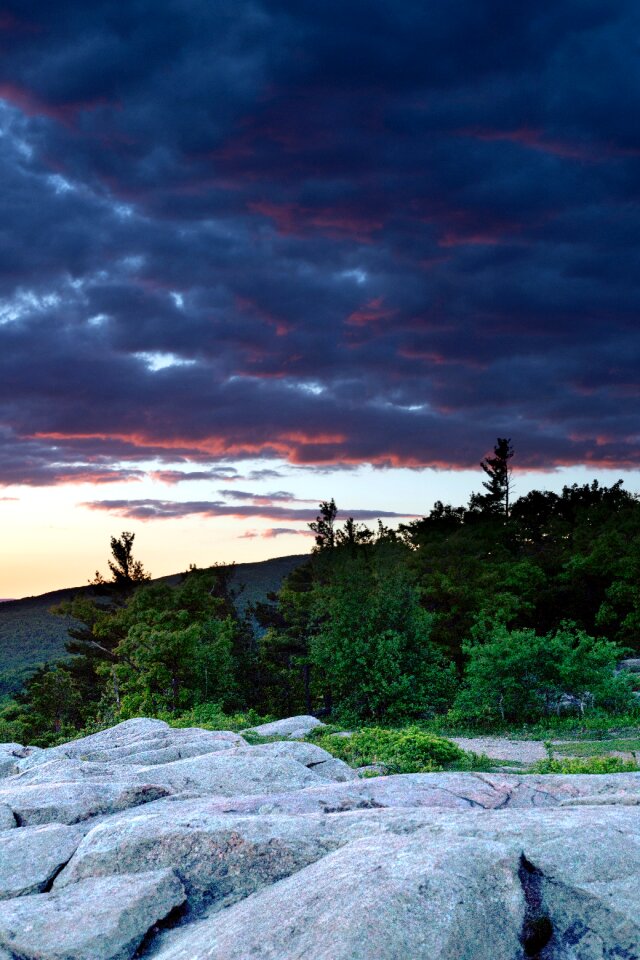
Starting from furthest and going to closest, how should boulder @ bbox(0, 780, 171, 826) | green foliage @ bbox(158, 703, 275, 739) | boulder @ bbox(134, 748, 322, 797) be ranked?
green foliage @ bbox(158, 703, 275, 739), boulder @ bbox(134, 748, 322, 797), boulder @ bbox(0, 780, 171, 826)

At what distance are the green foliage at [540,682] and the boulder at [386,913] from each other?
17205 mm

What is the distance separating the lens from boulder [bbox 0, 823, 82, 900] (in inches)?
260

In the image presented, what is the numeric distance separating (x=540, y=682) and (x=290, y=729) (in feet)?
24.6

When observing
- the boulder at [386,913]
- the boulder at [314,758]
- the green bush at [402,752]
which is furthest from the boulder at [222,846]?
the green bush at [402,752]

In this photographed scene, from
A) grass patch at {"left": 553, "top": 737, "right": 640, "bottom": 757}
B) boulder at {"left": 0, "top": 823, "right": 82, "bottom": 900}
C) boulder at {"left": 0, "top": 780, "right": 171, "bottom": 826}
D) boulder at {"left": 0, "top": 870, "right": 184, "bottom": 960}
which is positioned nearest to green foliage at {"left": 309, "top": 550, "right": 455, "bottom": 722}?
grass patch at {"left": 553, "top": 737, "right": 640, "bottom": 757}

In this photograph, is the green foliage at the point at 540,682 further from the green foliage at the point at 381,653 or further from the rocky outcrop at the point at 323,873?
the rocky outcrop at the point at 323,873

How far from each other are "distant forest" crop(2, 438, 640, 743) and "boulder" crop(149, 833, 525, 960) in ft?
56.1

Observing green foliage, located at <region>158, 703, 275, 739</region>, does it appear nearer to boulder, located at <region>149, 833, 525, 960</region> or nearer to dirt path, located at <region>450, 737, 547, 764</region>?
dirt path, located at <region>450, 737, 547, 764</region>

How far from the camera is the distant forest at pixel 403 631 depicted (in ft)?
71.9

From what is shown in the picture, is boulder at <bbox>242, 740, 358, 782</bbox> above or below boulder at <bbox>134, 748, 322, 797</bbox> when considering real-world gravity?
below

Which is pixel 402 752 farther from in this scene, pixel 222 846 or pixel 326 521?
pixel 326 521

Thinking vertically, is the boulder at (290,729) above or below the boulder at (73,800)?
below

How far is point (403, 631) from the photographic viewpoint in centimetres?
2617

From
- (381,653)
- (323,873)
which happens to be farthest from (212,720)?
(323,873)
